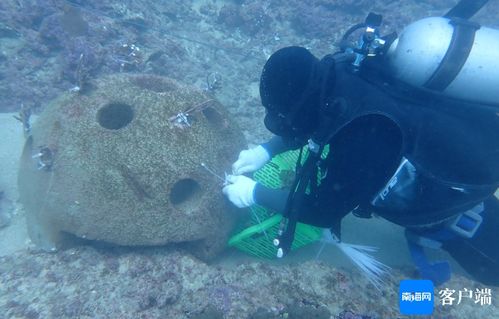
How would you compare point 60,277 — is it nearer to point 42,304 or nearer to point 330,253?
point 42,304

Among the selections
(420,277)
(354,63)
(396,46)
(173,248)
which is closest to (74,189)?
(173,248)

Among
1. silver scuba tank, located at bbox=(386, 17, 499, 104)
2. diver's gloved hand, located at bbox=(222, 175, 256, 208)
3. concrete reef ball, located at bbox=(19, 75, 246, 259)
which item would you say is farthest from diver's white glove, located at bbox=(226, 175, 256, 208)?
silver scuba tank, located at bbox=(386, 17, 499, 104)

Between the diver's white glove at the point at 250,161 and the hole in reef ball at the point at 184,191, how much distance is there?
0.56 m

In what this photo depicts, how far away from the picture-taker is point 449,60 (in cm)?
257

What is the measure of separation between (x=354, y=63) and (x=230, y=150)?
2273 mm

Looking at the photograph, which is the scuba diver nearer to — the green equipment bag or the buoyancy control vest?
the buoyancy control vest

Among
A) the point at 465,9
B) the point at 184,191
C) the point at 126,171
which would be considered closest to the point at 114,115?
the point at 126,171

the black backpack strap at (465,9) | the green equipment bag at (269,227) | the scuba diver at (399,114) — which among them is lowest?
the green equipment bag at (269,227)

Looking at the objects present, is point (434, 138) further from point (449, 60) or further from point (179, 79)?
point (179, 79)

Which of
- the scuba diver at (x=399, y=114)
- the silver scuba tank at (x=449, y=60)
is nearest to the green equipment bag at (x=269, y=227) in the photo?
the scuba diver at (x=399, y=114)

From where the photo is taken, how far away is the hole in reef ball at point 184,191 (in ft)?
13.9

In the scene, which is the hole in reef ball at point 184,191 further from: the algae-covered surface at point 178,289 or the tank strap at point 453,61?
the tank strap at point 453,61

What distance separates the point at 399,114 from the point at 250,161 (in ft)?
7.59

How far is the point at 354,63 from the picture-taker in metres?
2.69
